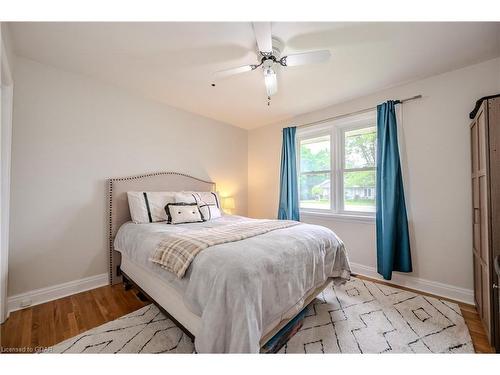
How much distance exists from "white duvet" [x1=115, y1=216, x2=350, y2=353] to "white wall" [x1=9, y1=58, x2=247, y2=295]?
1080 mm

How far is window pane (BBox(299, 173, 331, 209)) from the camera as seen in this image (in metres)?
3.24

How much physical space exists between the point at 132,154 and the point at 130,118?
0.47 metres

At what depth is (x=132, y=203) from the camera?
2.44m

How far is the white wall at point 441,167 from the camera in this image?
207 centimetres

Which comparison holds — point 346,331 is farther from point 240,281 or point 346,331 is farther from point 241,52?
point 241,52

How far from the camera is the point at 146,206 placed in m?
2.47

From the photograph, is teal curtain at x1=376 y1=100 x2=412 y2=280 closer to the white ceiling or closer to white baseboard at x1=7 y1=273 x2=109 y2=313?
the white ceiling

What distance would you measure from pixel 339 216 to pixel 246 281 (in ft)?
7.54

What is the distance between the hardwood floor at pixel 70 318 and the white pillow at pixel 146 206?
81cm

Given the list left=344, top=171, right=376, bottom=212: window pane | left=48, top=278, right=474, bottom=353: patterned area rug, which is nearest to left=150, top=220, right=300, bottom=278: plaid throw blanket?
left=48, top=278, right=474, bottom=353: patterned area rug

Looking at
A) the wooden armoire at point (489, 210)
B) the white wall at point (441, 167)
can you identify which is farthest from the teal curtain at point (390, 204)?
the wooden armoire at point (489, 210)

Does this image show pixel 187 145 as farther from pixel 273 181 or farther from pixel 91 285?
pixel 91 285

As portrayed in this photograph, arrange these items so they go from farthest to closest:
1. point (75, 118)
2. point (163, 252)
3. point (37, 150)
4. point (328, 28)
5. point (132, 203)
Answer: point (132, 203) → point (75, 118) → point (37, 150) → point (328, 28) → point (163, 252)
